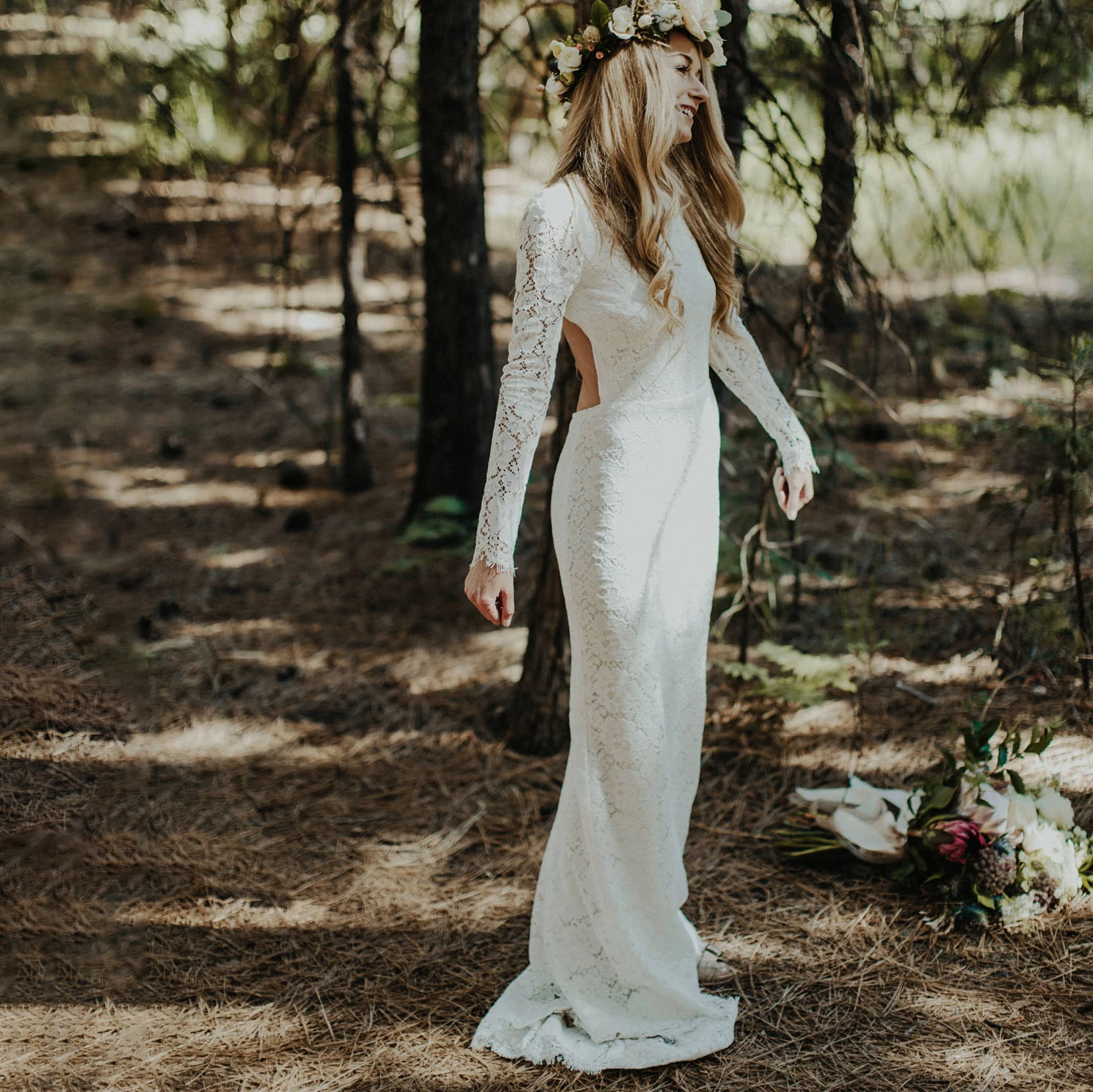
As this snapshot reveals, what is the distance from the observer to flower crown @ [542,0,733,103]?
2.26 metres

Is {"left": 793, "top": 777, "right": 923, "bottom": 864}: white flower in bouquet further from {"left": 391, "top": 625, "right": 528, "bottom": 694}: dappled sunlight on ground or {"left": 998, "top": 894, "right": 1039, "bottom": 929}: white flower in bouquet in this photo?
{"left": 391, "top": 625, "right": 528, "bottom": 694}: dappled sunlight on ground

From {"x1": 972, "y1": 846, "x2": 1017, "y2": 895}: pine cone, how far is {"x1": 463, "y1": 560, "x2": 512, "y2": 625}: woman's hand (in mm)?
1555

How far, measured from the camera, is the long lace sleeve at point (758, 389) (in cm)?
271

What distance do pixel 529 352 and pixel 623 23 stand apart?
2.42ft

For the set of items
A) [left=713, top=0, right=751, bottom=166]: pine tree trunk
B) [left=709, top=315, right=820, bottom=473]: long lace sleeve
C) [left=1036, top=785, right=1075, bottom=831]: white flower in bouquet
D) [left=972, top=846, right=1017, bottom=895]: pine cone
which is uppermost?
[left=713, top=0, right=751, bottom=166]: pine tree trunk

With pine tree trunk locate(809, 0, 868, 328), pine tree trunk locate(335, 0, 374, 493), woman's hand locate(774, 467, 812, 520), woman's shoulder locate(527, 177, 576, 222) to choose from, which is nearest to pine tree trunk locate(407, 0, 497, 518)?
pine tree trunk locate(335, 0, 374, 493)

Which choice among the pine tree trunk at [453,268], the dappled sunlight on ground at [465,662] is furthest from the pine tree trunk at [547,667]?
the pine tree trunk at [453,268]

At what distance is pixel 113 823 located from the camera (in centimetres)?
353

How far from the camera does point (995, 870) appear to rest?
2832 millimetres

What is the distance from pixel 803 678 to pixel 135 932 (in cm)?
235

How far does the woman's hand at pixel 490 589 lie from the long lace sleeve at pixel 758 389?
857mm

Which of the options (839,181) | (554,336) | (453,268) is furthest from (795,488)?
(453,268)

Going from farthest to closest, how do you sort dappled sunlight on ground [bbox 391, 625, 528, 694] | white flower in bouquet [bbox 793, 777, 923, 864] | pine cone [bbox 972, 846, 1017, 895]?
dappled sunlight on ground [bbox 391, 625, 528, 694] < white flower in bouquet [bbox 793, 777, 923, 864] < pine cone [bbox 972, 846, 1017, 895]

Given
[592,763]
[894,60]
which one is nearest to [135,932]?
[592,763]
